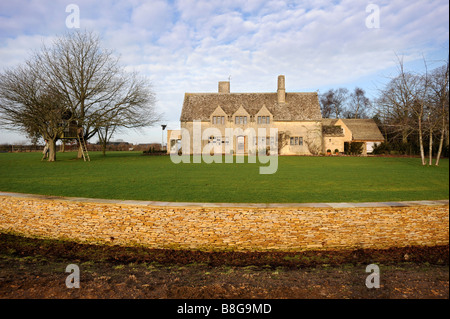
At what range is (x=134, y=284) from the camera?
5.94m

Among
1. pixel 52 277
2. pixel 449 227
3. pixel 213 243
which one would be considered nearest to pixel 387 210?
pixel 213 243

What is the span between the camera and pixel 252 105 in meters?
40.5

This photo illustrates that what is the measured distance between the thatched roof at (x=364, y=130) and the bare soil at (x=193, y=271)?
44287 millimetres

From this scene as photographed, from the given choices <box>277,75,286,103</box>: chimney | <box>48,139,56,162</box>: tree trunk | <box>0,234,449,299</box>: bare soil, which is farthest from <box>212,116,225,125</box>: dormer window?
<box>0,234,449,299</box>: bare soil

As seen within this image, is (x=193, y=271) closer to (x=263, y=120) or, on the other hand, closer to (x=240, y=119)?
(x=240, y=119)

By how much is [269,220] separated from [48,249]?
Answer: 20.2ft

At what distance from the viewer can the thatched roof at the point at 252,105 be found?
3984 centimetres

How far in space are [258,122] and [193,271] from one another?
34188 mm

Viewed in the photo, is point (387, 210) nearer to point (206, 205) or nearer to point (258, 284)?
point (258, 284)

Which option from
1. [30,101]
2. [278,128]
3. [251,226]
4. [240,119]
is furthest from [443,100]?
[278,128]

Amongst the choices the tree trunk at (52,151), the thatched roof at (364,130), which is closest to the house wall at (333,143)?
the thatched roof at (364,130)

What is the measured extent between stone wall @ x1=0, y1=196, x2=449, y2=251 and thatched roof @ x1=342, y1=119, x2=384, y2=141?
4332cm

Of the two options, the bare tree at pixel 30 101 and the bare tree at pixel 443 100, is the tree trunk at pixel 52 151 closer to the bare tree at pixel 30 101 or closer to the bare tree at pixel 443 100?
the bare tree at pixel 30 101

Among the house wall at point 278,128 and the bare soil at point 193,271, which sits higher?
the house wall at point 278,128
